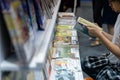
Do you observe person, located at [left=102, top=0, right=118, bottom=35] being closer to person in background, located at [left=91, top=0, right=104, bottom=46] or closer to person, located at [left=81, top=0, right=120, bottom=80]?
person in background, located at [left=91, top=0, right=104, bottom=46]

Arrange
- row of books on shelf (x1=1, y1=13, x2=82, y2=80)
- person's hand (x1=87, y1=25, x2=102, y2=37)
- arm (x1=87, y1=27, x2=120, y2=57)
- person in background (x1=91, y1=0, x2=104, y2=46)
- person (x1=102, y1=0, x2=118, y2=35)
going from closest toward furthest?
row of books on shelf (x1=1, y1=13, x2=82, y2=80), arm (x1=87, y1=27, x2=120, y2=57), person's hand (x1=87, y1=25, x2=102, y2=37), person (x1=102, y1=0, x2=118, y2=35), person in background (x1=91, y1=0, x2=104, y2=46)

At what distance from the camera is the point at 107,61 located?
2.12 metres

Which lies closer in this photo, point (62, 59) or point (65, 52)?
point (62, 59)

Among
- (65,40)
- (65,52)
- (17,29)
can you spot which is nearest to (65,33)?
(65,40)

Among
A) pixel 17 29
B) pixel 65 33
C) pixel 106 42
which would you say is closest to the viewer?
pixel 17 29

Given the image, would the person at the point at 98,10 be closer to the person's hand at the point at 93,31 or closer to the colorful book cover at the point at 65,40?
the colorful book cover at the point at 65,40

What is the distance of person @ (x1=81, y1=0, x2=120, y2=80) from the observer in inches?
72.9

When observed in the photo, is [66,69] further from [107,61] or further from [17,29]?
[17,29]

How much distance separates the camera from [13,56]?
0.98 m

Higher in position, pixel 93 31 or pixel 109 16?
pixel 93 31

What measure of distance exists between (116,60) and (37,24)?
3.11 feet

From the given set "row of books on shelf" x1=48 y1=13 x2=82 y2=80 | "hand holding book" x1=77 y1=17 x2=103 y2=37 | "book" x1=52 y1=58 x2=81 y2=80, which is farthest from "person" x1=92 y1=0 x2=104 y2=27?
"book" x1=52 y1=58 x2=81 y2=80

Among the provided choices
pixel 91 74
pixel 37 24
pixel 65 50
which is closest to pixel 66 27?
pixel 65 50

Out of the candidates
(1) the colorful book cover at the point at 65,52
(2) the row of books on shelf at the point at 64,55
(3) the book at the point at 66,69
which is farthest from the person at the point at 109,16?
(3) the book at the point at 66,69
